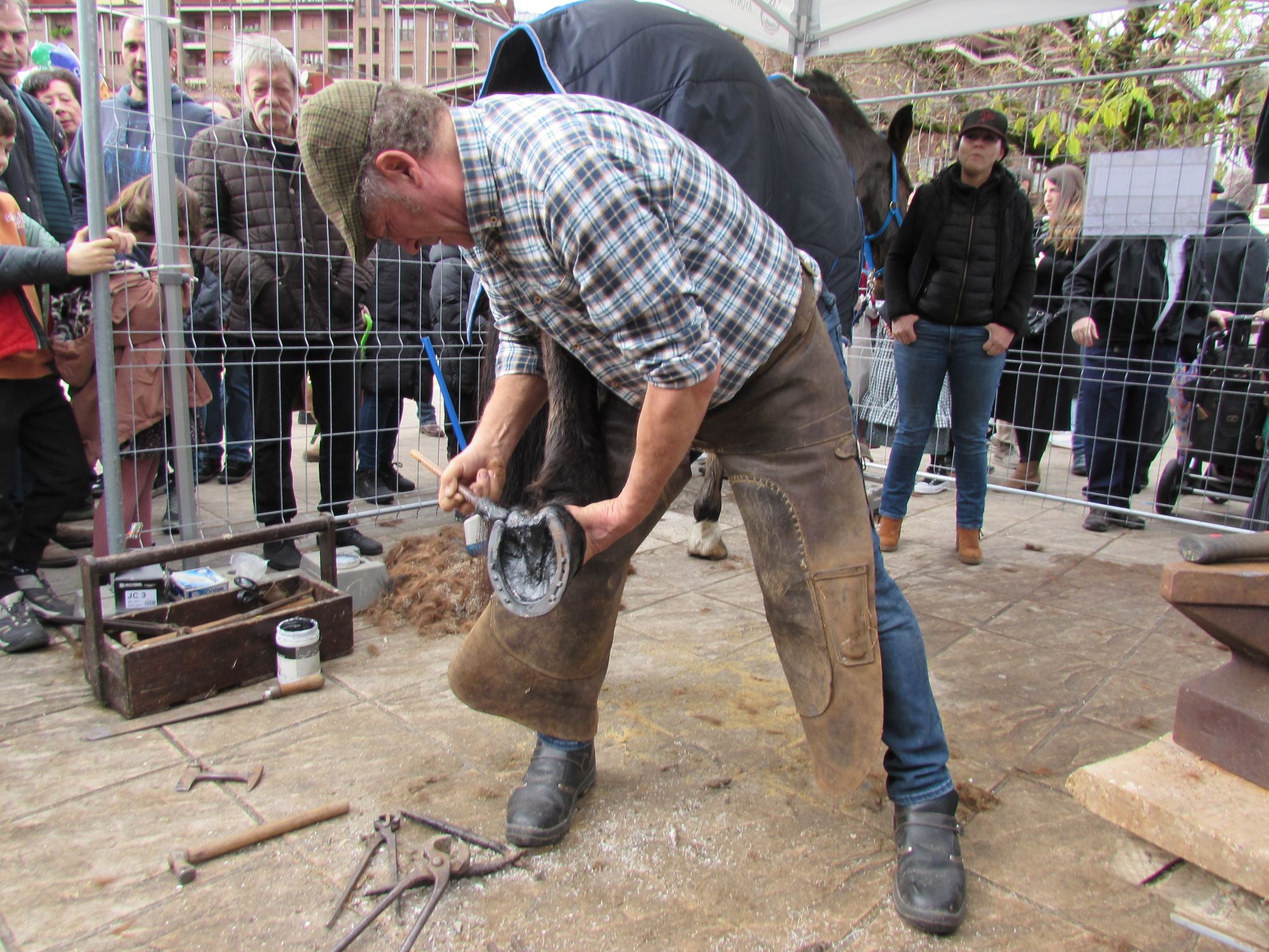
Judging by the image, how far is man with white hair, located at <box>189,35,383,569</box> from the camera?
3.43 meters

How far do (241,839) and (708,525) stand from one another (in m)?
2.56

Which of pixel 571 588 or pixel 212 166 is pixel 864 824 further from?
pixel 212 166

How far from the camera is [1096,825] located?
207 cm

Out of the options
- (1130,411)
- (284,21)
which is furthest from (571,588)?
(1130,411)

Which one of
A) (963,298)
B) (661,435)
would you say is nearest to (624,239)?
(661,435)

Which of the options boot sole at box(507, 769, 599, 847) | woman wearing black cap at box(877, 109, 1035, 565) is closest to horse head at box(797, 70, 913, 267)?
woman wearing black cap at box(877, 109, 1035, 565)

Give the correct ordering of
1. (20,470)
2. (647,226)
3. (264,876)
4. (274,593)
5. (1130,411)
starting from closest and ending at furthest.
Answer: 1. (647,226)
2. (264,876)
3. (274,593)
4. (20,470)
5. (1130,411)

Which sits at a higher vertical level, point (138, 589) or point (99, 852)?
point (138, 589)

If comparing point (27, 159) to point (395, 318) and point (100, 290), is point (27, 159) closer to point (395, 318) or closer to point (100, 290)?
point (100, 290)

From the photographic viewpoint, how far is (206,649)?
2592mm

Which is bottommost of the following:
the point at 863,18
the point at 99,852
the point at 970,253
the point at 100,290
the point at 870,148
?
the point at 99,852

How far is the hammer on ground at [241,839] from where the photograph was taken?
1799 millimetres

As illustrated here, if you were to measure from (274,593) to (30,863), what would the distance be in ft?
4.05

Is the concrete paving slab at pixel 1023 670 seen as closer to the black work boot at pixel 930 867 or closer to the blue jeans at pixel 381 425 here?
the black work boot at pixel 930 867
